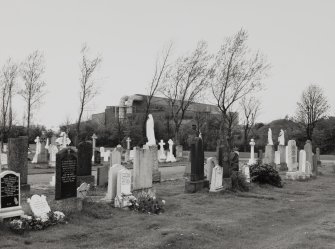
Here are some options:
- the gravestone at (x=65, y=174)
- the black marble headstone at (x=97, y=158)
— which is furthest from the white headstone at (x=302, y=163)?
the gravestone at (x=65, y=174)

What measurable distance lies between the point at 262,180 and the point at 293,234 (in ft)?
30.7

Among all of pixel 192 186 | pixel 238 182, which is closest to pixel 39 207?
pixel 192 186

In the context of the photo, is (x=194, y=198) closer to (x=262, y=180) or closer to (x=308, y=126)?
(x=262, y=180)

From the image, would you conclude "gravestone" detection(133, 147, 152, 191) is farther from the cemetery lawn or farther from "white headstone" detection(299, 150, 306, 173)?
"white headstone" detection(299, 150, 306, 173)

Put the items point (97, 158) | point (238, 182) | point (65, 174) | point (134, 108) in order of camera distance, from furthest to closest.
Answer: point (134, 108) → point (97, 158) → point (238, 182) → point (65, 174)

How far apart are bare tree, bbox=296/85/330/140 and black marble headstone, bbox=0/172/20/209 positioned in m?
43.3

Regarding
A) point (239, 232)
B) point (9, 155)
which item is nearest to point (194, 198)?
point (239, 232)

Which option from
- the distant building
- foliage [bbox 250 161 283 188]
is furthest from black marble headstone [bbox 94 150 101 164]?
the distant building

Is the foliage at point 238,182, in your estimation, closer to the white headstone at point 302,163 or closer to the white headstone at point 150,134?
the white headstone at point 150,134

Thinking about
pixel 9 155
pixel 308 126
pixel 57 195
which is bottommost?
pixel 57 195

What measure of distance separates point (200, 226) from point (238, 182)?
7.06m

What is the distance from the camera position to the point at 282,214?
12031 millimetres

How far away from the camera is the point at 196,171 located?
1538cm

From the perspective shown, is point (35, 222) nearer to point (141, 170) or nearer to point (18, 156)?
point (141, 170)
